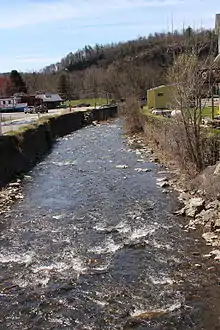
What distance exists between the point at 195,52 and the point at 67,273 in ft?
44.9

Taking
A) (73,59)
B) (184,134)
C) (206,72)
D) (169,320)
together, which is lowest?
(169,320)

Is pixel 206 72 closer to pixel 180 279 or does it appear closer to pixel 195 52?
pixel 195 52

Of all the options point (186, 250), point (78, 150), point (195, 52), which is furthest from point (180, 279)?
point (78, 150)

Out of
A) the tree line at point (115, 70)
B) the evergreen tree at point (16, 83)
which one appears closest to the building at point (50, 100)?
the evergreen tree at point (16, 83)

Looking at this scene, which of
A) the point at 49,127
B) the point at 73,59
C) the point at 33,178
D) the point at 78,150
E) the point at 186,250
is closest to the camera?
the point at 186,250

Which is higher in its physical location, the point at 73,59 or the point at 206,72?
the point at 73,59

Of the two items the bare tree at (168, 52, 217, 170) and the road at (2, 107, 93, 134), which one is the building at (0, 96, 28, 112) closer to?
the road at (2, 107, 93, 134)

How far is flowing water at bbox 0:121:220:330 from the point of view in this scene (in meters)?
9.95

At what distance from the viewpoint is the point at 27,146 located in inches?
1270

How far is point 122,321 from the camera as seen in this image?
966 centimetres

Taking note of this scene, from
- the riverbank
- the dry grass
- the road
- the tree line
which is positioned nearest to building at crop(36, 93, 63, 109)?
the tree line

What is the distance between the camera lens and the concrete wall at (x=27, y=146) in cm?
2609

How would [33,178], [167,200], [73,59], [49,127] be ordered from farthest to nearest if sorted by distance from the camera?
[73,59]
[49,127]
[33,178]
[167,200]

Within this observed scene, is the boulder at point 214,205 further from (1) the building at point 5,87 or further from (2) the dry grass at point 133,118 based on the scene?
(1) the building at point 5,87
